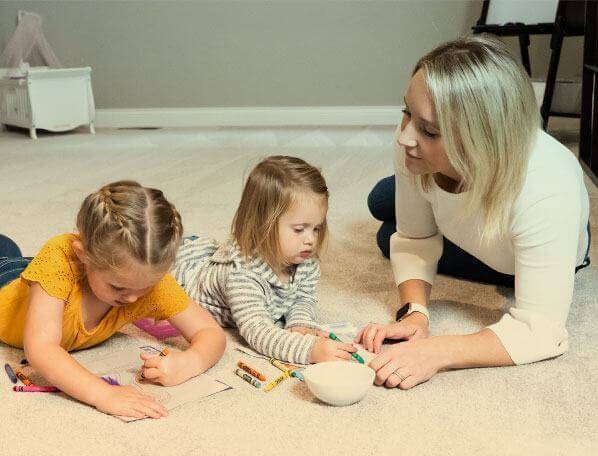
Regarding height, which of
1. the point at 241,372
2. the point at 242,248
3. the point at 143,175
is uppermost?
the point at 242,248

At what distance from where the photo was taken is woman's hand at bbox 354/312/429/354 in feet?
4.17

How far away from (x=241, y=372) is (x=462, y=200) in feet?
1.52

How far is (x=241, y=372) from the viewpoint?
119 centimetres

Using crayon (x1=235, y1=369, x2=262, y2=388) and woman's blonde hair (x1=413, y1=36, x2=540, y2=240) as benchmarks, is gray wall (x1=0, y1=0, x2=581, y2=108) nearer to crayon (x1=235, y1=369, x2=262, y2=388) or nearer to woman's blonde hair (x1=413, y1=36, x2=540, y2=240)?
woman's blonde hair (x1=413, y1=36, x2=540, y2=240)

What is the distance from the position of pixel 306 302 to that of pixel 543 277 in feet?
1.38

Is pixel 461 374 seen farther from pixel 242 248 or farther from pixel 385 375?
pixel 242 248

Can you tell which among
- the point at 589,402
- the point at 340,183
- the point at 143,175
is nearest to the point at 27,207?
the point at 143,175

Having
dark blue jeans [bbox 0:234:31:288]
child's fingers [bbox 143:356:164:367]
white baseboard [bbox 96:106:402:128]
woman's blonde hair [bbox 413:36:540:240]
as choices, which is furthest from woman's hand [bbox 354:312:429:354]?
white baseboard [bbox 96:106:402:128]

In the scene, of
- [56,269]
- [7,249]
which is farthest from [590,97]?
[56,269]

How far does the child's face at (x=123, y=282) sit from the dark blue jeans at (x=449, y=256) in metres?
0.76

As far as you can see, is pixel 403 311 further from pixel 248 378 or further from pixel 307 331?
pixel 248 378

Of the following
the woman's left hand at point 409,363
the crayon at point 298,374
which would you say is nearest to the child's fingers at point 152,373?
the crayon at point 298,374

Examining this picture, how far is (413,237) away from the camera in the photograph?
1.52 m

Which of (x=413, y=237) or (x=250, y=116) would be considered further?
(x=250, y=116)
